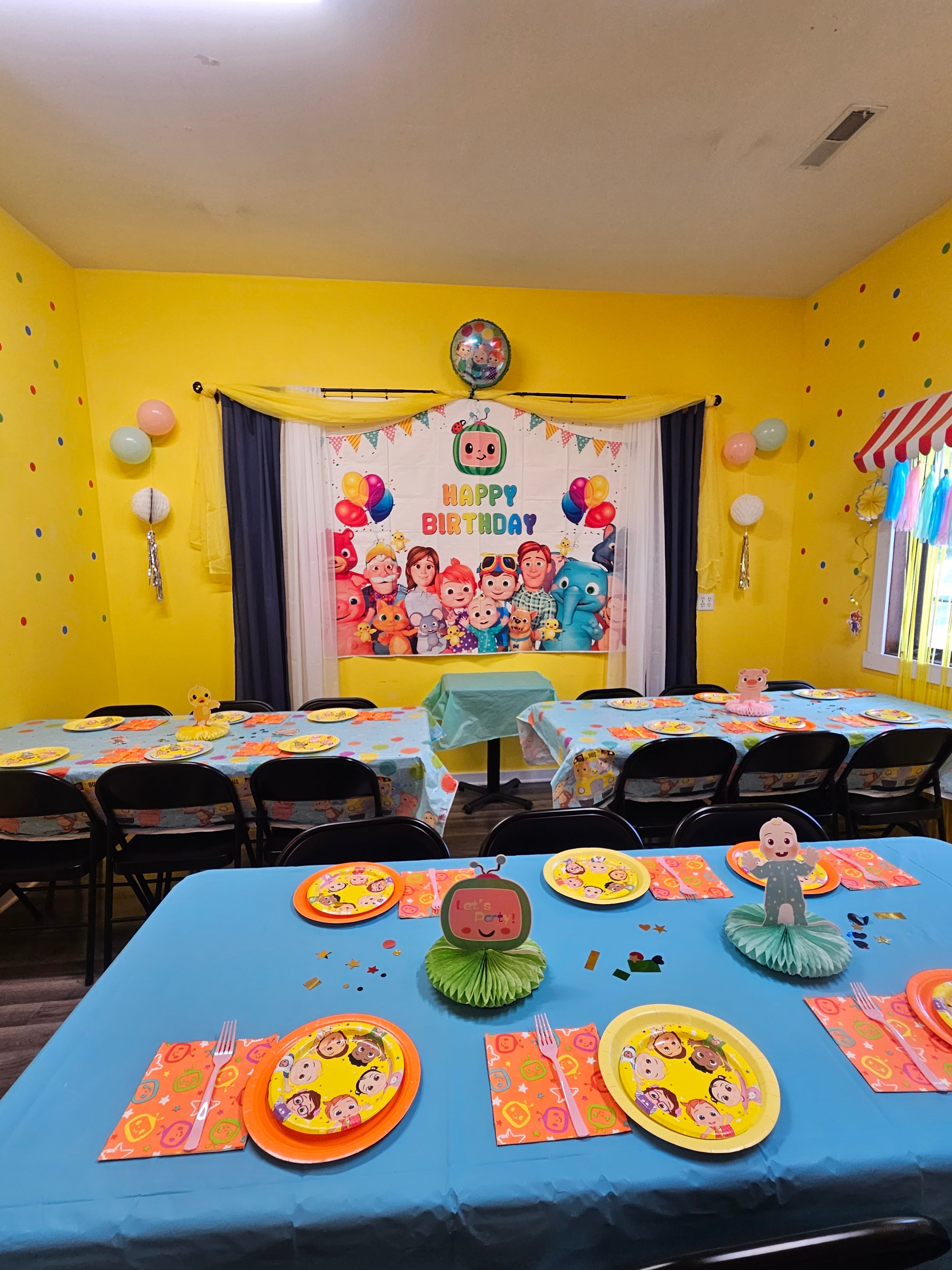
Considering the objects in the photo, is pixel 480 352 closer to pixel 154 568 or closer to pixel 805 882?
pixel 154 568

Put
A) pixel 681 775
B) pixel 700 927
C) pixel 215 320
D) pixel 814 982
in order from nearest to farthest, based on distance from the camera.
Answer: pixel 814 982, pixel 700 927, pixel 681 775, pixel 215 320

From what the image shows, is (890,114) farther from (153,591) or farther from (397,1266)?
(153,591)

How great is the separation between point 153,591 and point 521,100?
3109 mm

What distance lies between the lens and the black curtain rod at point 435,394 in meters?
3.42

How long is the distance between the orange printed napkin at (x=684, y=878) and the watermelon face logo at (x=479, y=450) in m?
2.75

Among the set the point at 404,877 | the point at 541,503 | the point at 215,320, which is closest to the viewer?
the point at 404,877

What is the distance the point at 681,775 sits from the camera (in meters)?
2.18

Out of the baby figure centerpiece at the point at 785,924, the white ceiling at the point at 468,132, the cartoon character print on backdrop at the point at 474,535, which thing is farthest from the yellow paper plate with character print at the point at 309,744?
the white ceiling at the point at 468,132

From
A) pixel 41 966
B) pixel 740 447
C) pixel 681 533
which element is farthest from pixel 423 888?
pixel 740 447

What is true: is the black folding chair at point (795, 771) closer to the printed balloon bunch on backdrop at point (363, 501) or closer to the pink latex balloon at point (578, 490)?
the pink latex balloon at point (578, 490)

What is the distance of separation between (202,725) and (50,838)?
63 centimetres

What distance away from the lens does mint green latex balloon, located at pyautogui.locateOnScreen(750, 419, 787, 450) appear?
365 cm

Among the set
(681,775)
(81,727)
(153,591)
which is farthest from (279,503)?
(681,775)

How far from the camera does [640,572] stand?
370 centimetres
